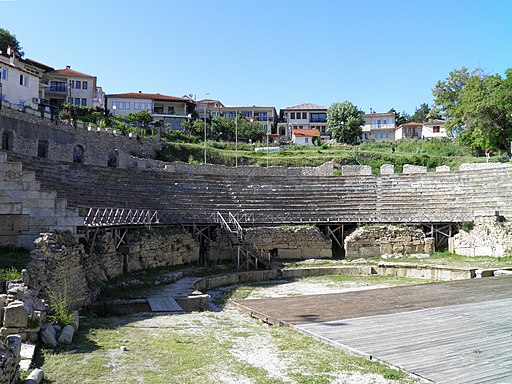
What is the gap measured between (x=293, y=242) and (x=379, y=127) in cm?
5635

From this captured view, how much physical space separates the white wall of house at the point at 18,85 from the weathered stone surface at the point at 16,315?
29.4m

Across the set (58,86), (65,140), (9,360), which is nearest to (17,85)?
(65,140)

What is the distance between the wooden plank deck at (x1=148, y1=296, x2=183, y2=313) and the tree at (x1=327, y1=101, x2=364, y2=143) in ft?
172

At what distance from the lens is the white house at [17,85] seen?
1346 inches

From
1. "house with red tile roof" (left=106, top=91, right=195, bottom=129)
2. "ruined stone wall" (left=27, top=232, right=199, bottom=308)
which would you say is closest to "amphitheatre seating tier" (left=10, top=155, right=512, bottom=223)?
"ruined stone wall" (left=27, top=232, right=199, bottom=308)

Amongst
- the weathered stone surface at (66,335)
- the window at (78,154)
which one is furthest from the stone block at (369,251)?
the window at (78,154)

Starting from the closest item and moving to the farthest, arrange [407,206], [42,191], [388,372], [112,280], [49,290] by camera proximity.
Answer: [388,372] < [49,290] < [42,191] < [112,280] < [407,206]

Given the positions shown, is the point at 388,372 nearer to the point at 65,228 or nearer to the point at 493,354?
the point at 493,354

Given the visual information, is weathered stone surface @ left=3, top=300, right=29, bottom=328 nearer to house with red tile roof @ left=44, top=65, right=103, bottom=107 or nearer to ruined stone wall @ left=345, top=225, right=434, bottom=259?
ruined stone wall @ left=345, top=225, right=434, bottom=259

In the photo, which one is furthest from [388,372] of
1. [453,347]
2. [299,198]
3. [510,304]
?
[299,198]

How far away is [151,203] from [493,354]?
17.4 m

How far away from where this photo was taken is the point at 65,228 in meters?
12.8

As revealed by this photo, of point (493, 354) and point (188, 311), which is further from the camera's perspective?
point (188, 311)

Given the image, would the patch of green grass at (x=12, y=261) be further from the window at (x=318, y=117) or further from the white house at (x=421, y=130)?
the white house at (x=421, y=130)
